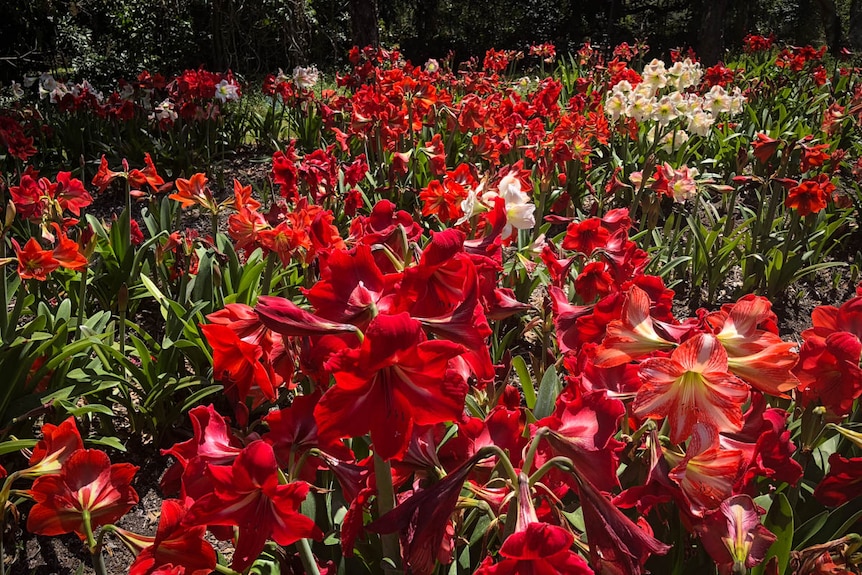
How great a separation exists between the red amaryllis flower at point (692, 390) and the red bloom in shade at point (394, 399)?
0.32 meters

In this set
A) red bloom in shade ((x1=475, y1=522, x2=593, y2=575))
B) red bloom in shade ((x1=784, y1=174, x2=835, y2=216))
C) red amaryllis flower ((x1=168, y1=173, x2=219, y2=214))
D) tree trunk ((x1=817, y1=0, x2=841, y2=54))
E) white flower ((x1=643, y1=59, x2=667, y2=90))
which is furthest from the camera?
tree trunk ((x1=817, y1=0, x2=841, y2=54))

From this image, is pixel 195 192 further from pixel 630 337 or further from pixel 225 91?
pixel 225 91

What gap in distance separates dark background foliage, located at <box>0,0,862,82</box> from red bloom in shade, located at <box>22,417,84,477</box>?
654 cm

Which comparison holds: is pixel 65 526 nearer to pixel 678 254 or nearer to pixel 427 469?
pixel 427 469

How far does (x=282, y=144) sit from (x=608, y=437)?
5889mm

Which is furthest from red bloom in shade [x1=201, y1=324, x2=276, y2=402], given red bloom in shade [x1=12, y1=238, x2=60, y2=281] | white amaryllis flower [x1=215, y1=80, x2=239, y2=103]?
white amaryllis flower [x1=215, y1=80, x2=239, y2=103]

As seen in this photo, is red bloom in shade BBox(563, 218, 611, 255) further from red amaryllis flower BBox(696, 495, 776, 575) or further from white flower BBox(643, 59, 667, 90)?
white flower BBox(643, 59, 667, 90)

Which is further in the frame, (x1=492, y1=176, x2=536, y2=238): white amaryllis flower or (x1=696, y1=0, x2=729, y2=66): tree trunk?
(x1=696, y1=0, x2=729, y2=66): tree trunk

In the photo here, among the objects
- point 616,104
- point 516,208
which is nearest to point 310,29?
point 616,104

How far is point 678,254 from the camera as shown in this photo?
4.30 meters

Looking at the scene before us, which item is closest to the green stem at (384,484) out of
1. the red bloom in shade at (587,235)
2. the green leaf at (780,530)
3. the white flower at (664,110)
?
the green leaf at (780,530)

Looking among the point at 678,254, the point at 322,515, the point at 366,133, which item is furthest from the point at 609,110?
the point at 322,515

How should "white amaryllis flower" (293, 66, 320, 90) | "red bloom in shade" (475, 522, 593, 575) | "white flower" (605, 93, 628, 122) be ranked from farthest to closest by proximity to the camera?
"white amaryllis flower" (293, 66, 320, 90)
"white flower" (605, 93, 628, 122)
"red bloom in shade" (475, 522, 593, 575)

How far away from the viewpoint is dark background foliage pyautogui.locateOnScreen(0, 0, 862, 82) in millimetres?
10789
